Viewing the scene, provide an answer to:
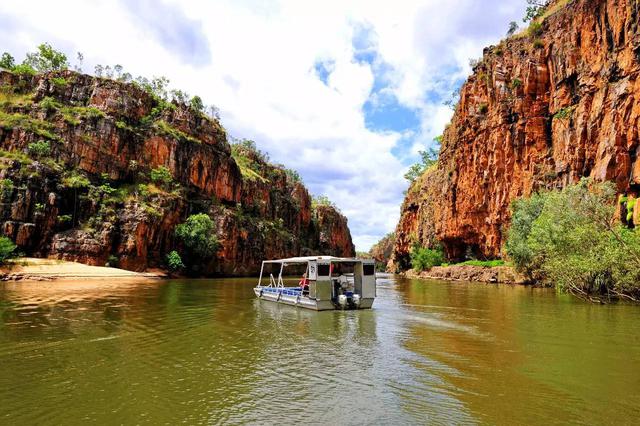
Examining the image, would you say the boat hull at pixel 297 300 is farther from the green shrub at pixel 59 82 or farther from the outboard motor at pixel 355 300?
the green shrub at pixel 59 82

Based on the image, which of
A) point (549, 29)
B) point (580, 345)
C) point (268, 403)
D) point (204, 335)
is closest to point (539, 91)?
point (549, 29)

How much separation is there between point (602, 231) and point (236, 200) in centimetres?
8849

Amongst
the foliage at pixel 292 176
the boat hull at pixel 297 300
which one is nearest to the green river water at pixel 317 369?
the boat hull at pixel 297 300

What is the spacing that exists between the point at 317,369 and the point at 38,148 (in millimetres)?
79716

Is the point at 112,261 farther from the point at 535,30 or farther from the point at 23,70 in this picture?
the point at 535,30

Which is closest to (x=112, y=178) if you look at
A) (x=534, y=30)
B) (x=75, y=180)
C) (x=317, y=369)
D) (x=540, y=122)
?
(x=75, y=180)

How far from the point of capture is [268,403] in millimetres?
10797

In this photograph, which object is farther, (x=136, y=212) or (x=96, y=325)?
(x=136, y=212)

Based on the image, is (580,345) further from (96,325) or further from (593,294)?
(96,325)

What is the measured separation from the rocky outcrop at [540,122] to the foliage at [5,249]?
7759cm

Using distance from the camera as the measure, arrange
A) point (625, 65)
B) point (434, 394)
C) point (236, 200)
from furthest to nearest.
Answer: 1. point (236, 200)
2. point (625, 65)
3. point (434, 394)

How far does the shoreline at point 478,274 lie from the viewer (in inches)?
2386

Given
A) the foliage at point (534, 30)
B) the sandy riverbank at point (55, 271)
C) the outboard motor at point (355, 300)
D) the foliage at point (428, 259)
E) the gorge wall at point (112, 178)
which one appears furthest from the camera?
the foliage at point (428, 259)

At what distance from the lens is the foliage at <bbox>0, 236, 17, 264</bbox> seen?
59.4 metres
